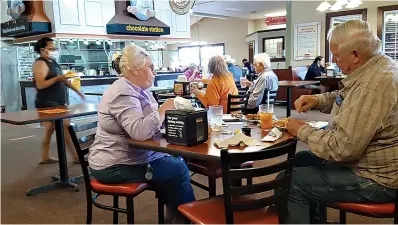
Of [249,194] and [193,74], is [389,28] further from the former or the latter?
[249,194]

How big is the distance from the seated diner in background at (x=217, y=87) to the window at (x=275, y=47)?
34.9 feet

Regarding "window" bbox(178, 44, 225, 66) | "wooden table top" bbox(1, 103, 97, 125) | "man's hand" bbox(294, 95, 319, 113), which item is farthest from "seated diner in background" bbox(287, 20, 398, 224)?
"window" bbox(178, 44, 225, 66)

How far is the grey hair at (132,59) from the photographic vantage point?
2.14m

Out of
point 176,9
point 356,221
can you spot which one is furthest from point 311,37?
point 356,221

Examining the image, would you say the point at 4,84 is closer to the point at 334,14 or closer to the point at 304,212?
the point at 334,14

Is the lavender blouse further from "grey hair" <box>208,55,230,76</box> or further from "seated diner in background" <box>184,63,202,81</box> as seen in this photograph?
"seated diner in background" <box>184,63,202,81</box>

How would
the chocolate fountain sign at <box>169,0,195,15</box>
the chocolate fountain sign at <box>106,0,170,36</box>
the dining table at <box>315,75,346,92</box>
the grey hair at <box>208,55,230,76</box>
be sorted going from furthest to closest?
1. the dining table at <box>315,75,346,92</box>
2. the chocolate fountain sign at <box>106,0,170,36</box>
3. the chocolate fountain sign at <box>169,0,195,15</box>
4. the grey hair at <box>208,55,230,76</box>

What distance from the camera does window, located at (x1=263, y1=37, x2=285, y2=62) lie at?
47.5ft

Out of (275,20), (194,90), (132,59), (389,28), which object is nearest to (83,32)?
(194,90)

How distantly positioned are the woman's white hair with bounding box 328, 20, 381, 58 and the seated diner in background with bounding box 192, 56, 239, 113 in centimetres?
244

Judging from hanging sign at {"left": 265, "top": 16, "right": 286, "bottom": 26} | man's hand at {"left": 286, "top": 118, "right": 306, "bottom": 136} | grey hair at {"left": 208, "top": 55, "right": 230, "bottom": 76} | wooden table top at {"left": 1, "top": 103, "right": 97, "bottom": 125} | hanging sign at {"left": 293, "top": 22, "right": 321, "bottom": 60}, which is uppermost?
hanging sign at {"left": 265, "top": 16, "right": 286, "bottom": 26}

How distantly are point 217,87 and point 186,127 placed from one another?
238 centimetres

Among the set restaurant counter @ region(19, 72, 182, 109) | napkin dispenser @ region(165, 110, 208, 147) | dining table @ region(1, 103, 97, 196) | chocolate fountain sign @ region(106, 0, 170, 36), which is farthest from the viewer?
chocolate fountain sign @ region(106, 0, 170, 36)

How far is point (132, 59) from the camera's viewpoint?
214cm
